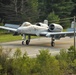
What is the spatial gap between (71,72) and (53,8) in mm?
51784

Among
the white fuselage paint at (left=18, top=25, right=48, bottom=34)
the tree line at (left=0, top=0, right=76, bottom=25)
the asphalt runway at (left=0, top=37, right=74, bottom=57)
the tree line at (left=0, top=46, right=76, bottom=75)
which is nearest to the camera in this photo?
the tree line at (left=0, top=46, right=76, bottom=75)

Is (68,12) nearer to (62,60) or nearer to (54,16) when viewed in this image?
(54,16)

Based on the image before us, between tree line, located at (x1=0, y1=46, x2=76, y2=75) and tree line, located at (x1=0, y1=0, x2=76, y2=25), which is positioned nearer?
tree line, located at (x1=0, y1=46, x2=76, y2=75)

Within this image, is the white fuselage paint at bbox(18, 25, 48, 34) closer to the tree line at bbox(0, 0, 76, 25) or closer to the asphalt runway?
the asphalt runway

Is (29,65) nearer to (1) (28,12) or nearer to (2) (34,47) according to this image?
(2) (34,47)

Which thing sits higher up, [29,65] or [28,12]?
[28,12]

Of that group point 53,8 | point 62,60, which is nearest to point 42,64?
point 62,60

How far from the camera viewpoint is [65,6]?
72.5 m

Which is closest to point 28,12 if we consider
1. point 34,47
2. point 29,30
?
point 29,30

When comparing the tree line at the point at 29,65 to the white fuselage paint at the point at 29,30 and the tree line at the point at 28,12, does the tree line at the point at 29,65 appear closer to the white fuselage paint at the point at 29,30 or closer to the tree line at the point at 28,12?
the white fuselage paint at the point at 29,30

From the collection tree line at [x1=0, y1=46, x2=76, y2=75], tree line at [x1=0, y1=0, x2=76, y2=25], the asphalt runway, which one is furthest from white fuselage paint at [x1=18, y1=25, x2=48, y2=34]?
tree line at [x1=0, y1=0, x2=76, y2=25]

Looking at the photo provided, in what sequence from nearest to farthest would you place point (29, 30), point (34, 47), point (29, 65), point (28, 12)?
point (29, 65)
point (34, 47)
point (29, 30)
point (28, 12)

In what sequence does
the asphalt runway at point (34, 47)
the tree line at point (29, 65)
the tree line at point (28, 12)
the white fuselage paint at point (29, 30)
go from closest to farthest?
the tree line at point (29, 65) → the asphalt runway at point (34, 47) → the white fuselage paint at point (29, 30) → the tree line at point (28, 12)

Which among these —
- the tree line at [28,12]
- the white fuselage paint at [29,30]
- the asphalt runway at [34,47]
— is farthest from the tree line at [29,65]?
the tree line at [28,12]
